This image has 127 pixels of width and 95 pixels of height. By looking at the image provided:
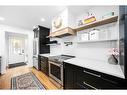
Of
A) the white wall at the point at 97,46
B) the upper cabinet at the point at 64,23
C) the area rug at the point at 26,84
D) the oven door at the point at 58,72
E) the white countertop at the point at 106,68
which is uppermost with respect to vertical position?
the upper cabinet at the point at 64,23

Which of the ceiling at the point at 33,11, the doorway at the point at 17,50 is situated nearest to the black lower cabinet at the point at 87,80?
the ceiling at the point at 33,11

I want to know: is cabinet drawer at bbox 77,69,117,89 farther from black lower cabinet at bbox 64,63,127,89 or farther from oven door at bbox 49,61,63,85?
oven door at bbox 49,61,63,85

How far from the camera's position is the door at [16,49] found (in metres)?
5.79

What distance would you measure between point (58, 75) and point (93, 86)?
47.7 inches

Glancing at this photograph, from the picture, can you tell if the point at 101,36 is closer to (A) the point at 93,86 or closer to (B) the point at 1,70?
(A) the point at 93,86

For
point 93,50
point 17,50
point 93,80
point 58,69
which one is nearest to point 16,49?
point 17,50

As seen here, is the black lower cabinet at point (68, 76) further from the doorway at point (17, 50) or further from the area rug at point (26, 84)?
the doorway at point (17, 50)

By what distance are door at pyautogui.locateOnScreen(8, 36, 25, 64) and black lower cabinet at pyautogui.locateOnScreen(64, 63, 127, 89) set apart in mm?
5252

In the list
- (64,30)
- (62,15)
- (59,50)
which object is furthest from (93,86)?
(59,50)

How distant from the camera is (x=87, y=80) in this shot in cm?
137

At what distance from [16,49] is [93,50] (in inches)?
234

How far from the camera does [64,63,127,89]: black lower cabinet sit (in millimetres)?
995

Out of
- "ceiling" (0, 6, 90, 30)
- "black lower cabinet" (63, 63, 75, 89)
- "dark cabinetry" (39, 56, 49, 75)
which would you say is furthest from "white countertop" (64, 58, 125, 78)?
"dark cabinetry" (39, 56, 49, 75)
